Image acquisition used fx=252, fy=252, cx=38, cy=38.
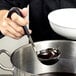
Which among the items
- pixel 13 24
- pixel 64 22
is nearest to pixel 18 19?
pixel 13 24

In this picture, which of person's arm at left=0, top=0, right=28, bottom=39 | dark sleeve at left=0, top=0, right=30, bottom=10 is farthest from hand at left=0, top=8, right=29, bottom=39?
dark sleeve at left=0, top=0, right=30, bottom=10

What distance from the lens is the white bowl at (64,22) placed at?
2.59 feet

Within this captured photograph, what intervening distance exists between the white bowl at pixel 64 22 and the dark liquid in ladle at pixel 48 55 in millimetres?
69

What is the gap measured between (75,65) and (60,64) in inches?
2.1

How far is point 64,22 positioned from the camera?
843 mm

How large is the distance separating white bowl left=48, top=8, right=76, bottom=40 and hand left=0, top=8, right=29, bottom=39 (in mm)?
96

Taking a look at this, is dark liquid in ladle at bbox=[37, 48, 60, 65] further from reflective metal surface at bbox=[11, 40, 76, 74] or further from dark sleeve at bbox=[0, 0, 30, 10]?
dark sleeve at bbox=[0, 0, 30, 10]

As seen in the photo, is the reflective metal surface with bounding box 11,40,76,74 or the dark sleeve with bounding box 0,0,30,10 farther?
the dark sleeve with bounding box 0,0,30,10

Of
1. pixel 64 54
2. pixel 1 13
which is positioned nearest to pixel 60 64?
pixel 64 54

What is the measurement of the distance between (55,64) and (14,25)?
19 centimetres

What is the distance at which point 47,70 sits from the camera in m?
0.84

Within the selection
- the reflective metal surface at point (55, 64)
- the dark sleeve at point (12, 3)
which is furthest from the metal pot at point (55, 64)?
the dark sleeve at point (12, 3)

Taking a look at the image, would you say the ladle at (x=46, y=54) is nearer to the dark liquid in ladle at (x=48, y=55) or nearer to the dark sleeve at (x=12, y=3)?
the dark liquid in ladle at (x=48, y=55)

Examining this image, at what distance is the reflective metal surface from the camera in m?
0.82
